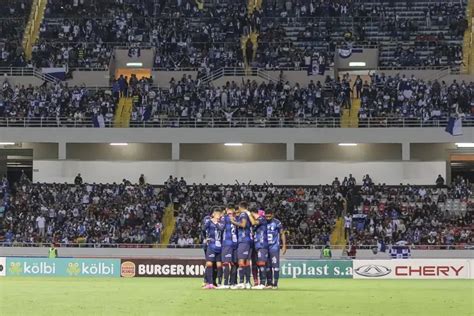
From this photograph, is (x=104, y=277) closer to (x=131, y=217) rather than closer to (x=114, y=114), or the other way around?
(x=131, y=217)

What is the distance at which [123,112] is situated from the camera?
5025cm

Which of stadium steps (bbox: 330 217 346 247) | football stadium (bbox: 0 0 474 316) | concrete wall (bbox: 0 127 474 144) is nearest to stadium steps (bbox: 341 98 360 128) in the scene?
football stadium (bbox: 0 0 474 316)

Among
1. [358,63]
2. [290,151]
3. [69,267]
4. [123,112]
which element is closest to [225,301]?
[69,267]

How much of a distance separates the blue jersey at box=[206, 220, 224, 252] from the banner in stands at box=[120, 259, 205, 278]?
35.1 feet

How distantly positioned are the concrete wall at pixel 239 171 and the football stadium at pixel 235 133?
69 mm

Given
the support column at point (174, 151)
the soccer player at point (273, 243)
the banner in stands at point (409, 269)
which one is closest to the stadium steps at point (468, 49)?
the support column at point (174, 151)

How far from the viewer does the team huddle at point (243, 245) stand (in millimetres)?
23656

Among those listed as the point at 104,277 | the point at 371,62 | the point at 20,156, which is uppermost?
the point at 371,62

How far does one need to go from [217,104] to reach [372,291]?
25.2 metres

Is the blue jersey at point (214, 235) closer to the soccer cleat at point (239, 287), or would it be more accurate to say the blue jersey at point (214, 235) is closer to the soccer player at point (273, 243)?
the soccer cleat at point (239, 287)

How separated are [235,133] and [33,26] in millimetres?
15008

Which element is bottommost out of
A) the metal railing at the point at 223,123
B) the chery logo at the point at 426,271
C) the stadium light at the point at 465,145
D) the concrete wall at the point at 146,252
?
the chery logo at the point at 426,271

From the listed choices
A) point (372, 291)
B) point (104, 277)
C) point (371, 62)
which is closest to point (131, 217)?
point (104, 277)

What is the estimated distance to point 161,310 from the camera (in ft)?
58.0
